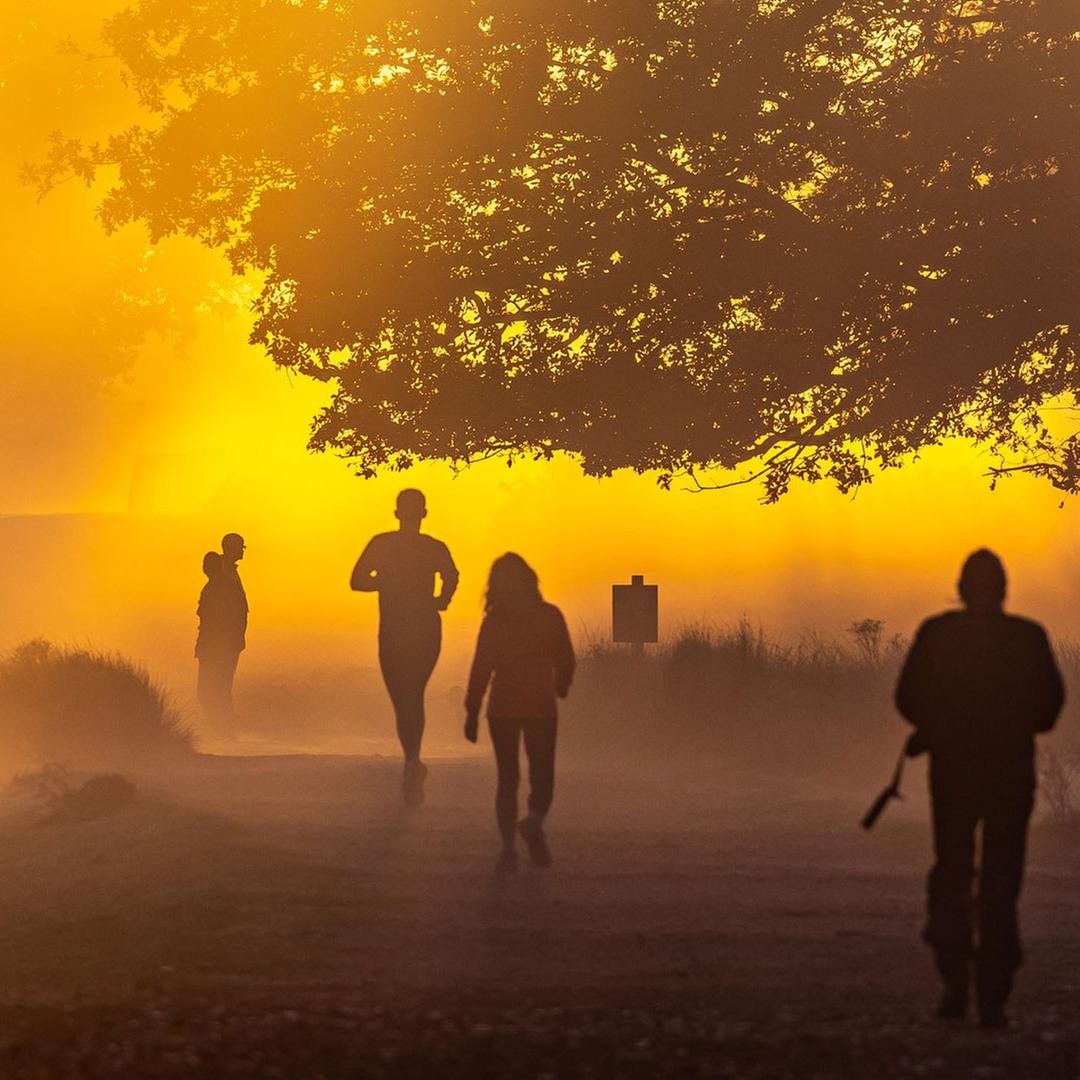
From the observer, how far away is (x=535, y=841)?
13.7m

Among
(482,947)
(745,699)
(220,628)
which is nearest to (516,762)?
(482,947)

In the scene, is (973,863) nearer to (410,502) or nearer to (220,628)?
(410,502)

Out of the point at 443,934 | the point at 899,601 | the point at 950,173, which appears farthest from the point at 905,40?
the point at 899,601

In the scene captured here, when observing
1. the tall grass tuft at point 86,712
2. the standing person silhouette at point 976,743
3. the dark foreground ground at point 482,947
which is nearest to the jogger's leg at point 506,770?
the dark foreground ground at point 482,947

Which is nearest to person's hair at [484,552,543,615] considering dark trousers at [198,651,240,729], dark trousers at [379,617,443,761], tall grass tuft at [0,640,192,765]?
dark trousers at [379,617,443,761]

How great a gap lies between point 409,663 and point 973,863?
7.76 meters

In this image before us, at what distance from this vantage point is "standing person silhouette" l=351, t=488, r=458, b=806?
16.5 meters

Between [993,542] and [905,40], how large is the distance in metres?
29.6

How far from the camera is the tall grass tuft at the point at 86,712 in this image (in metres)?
22.8

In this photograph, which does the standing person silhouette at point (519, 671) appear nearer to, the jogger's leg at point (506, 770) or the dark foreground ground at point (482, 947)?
the jogger's leg at point (506, 770)

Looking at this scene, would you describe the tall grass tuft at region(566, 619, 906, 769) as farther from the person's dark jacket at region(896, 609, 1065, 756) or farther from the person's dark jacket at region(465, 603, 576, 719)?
the person's dark jacket at region(896, 609, 1065, 756)

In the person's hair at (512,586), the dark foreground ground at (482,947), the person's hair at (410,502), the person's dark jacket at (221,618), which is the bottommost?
the dark foreground ground at (482,947)

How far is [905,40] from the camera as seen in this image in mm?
20234

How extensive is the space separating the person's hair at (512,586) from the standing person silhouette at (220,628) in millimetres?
12732
